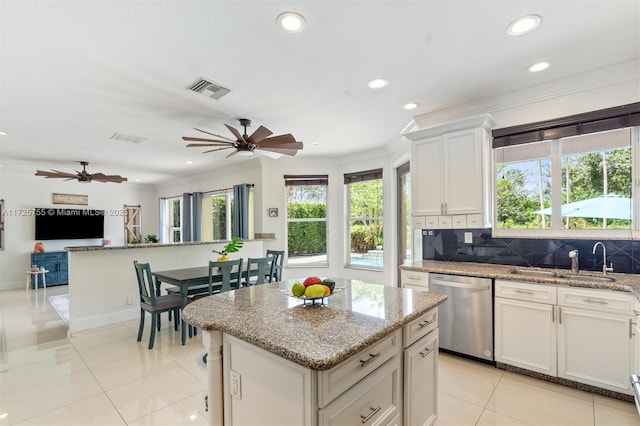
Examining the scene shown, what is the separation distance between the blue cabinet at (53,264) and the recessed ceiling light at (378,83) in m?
8.00

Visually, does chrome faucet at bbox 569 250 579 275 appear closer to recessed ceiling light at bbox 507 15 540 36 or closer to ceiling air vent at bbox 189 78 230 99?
recessed ceiling light at bbox 507 15 540 36

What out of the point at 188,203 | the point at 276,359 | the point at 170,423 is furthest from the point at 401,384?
the point at 188,203

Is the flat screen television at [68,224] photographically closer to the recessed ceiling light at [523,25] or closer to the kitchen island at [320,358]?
the kitchen island at [320,358]

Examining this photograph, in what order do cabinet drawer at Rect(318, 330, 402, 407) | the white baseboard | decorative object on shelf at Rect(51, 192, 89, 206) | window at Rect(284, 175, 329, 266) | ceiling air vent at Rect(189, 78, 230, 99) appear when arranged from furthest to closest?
decorative object on shelf at Rect(51, 192, 89, 206)
window at Rect(284, 175, 329, 266)
the white baseboard
ceiling air vent at Rect(189, 78, 230, 99)
cabinet drawer at Rect(318, 330, 402, 407)

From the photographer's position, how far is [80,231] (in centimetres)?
757

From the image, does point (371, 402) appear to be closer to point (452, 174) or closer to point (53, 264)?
point (452, 174)

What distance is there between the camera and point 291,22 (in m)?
1.95

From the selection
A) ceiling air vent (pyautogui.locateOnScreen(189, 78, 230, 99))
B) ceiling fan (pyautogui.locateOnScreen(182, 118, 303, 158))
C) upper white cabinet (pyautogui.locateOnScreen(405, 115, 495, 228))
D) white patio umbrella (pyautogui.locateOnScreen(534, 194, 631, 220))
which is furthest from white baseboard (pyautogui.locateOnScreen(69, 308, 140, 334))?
white patio umbrella (pyautogui.locateOnScreen(534, 194, 631, 220))

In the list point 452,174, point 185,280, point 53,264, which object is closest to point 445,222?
point 452,174

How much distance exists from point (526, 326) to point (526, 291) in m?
0.31

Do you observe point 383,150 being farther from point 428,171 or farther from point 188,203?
point 188,203

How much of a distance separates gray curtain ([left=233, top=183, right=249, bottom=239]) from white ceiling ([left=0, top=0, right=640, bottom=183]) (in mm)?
2251

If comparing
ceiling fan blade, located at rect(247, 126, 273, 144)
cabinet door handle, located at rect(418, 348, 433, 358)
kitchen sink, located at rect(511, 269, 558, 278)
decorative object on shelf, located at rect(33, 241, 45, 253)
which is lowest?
cabinet door handle, located at rect(418, 348, 433, 358)

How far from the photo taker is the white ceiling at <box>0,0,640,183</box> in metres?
1.87
